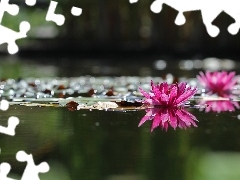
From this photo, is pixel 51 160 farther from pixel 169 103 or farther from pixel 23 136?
pixel 169 103

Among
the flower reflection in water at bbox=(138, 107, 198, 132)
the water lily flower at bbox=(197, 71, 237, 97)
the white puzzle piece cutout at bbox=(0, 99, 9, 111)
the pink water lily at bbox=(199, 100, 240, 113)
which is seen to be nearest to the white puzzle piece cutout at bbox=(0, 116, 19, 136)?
the white puzzle piece cutout at bbox=(0, 99, 9, 111)

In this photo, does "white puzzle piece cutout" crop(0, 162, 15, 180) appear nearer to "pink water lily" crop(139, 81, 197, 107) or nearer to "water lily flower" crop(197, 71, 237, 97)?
"pink water lily" crop(139, 81, 197, 107)

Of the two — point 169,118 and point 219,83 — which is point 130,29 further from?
point 169,118

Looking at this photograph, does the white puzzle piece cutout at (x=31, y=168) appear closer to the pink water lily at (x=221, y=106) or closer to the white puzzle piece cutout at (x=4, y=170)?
the white puzzle piece cutout at (x=4, y=170)

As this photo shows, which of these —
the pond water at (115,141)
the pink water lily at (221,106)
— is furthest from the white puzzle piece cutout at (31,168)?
the pink water lily at (221,106)

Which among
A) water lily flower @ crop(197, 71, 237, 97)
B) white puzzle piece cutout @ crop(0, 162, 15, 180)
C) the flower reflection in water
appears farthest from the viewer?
water lily flower @ crop(197, 71, 237, 97)

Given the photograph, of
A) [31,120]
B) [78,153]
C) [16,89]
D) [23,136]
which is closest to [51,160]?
[78,153]
